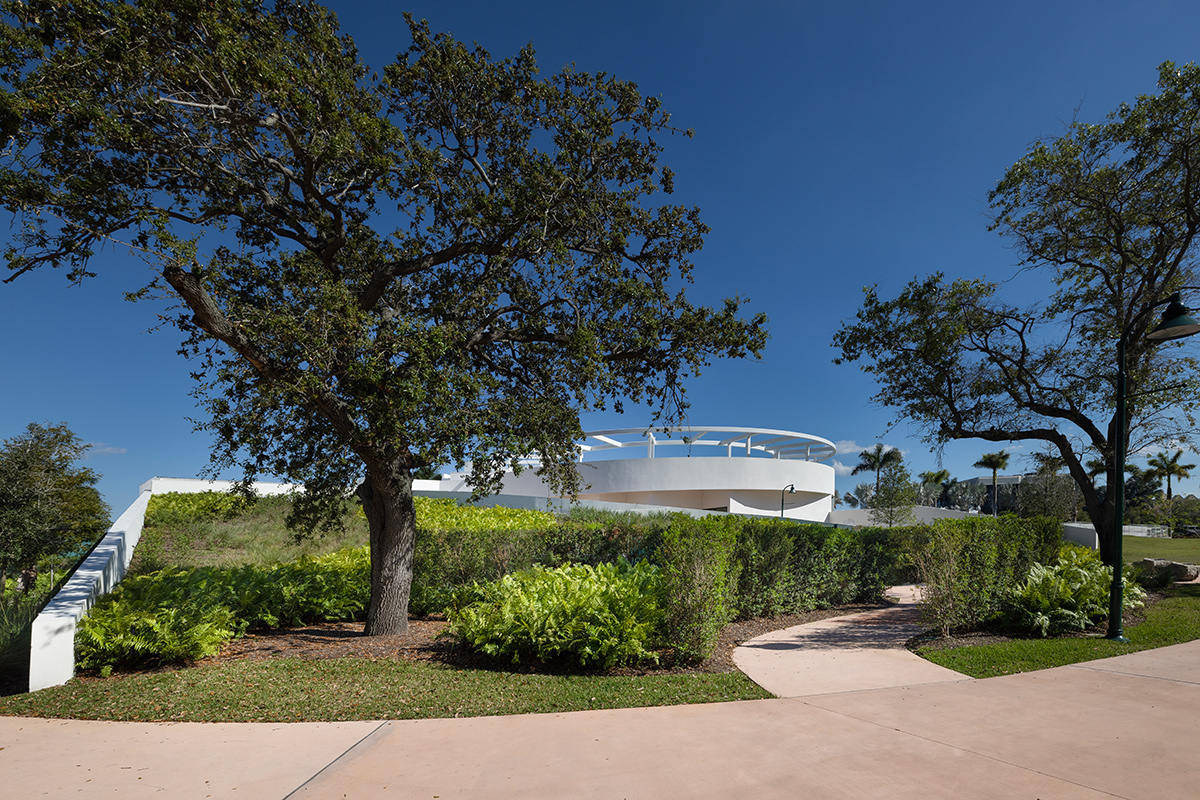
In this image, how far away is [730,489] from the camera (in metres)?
36.1

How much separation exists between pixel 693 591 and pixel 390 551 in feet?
14.6

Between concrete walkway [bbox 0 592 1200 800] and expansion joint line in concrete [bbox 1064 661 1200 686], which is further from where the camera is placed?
expansion joint line in concrete [bbox 1064 661 1200 686]

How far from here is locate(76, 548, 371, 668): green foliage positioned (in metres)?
6.74

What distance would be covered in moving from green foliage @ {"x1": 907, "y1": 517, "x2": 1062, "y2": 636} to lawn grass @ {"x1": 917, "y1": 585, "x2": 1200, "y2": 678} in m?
0.62

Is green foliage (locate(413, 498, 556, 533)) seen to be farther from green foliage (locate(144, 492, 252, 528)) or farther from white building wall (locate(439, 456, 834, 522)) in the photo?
white building wall (locate(439, 456, 834, 522))

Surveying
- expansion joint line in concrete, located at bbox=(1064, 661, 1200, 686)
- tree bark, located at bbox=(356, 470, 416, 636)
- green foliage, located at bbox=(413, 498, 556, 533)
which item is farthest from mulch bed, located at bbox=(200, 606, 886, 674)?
expansion joint line in concrete, located at bbox=(1064, 661, 1200, 686)

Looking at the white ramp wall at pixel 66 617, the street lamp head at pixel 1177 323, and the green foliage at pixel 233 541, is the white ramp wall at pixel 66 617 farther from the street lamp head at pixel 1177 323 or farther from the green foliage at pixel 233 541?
the street lamp head at pixel 1177 323

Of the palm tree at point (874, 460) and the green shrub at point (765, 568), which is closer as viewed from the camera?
the green shrub at point (765, 568)

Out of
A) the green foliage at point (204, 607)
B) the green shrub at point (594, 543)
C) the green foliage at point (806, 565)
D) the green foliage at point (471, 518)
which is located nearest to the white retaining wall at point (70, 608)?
the green foliage at point (204, 607)

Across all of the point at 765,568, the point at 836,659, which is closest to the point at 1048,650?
the point at 836,659

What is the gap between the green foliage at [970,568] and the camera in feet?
26.6

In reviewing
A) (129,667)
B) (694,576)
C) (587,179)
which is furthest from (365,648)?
(587,179)

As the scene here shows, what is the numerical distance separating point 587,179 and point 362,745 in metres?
8.01

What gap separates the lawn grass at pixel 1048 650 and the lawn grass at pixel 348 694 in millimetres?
2680
